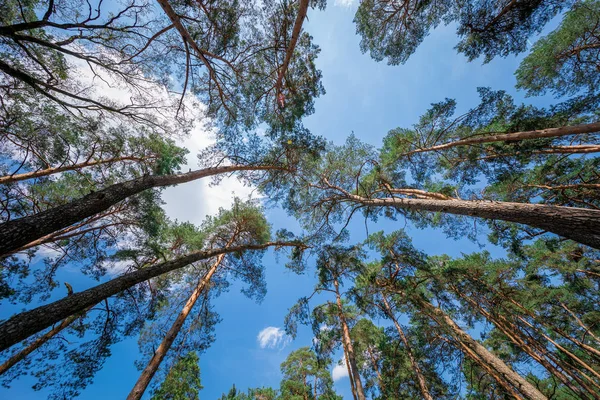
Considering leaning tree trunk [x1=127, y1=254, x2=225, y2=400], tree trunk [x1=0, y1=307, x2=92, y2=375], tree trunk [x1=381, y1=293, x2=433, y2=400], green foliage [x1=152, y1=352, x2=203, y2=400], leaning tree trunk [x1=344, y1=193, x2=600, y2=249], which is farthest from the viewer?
green foliage [x1=152, y1=352, x2=203, y2=400]

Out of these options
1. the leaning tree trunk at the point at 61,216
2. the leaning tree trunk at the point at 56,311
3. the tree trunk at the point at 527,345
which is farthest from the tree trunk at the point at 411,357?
the leaning tree trunk at the point at 61,216

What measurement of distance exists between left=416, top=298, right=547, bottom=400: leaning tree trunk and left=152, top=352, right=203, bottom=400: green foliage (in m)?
9.63

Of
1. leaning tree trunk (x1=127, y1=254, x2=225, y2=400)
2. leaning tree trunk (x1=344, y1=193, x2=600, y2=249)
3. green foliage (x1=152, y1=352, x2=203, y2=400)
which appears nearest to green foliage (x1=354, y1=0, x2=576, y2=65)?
leaning tree trunk (x1=344, y1=193, x2=600, y2=249)

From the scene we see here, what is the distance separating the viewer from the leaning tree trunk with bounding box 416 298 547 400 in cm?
499

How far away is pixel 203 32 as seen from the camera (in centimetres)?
523

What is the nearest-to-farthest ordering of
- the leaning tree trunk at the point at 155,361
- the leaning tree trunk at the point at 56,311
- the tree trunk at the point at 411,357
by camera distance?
1. the leaning tree trunk at the point at 56,311
2. the leaning tree trunk at the point at 155,361
3. the tree trunk at the point at 411,357

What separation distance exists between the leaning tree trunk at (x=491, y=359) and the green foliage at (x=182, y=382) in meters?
9.63

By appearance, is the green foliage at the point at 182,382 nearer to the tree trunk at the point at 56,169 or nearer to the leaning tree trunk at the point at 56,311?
the leaning tree trunk at the point at 56,311

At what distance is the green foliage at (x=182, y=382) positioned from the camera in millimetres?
7523

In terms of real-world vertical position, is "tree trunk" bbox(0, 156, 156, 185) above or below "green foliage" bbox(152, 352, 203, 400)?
above

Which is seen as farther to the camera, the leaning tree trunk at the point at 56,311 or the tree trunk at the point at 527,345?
the tree trunk at the point at 527,345

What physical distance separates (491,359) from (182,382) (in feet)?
37.7

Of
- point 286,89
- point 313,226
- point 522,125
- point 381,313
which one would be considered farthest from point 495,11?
point 381,313

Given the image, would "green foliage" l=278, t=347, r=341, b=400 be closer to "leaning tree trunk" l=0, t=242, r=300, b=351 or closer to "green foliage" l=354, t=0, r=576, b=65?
"leaning tree trunk" l=0, t=242, r=300, b=351
